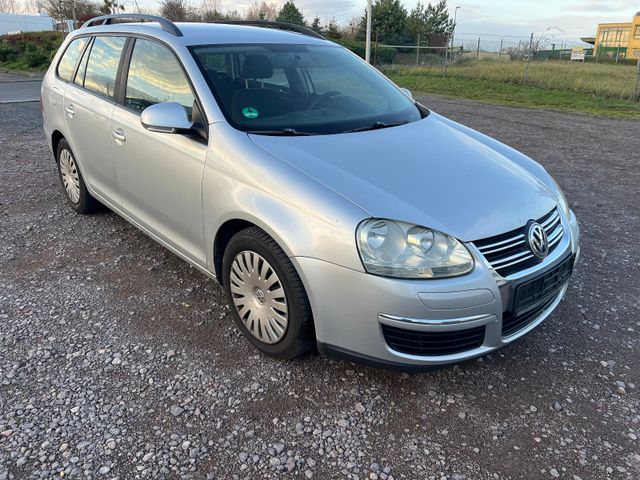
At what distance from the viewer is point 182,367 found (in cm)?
285

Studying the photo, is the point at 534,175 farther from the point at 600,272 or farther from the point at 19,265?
the point at 19,265

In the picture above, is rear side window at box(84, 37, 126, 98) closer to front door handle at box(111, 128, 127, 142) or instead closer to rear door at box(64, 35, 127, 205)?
rear door at box(64, 35, 127, 205)

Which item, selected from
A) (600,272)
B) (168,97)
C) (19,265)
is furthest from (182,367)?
(600,272)

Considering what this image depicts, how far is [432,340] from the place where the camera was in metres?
2.40

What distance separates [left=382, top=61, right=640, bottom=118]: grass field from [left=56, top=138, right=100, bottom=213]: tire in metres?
11.9

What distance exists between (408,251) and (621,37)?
64943mm

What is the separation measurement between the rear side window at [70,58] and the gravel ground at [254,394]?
5.64 feet

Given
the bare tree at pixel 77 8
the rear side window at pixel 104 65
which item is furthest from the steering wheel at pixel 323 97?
the bare tree at pixel 77 8

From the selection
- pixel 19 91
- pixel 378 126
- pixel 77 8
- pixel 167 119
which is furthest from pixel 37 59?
pixel 378 126

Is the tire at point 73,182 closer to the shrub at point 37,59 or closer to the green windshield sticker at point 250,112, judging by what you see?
the green windshield sticker at point 250,112

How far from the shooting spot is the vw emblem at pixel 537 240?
2.54m

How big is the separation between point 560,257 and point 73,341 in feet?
9.00

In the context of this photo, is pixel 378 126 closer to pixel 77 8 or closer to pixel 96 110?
pixel 96 110

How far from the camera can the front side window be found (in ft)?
10.5
